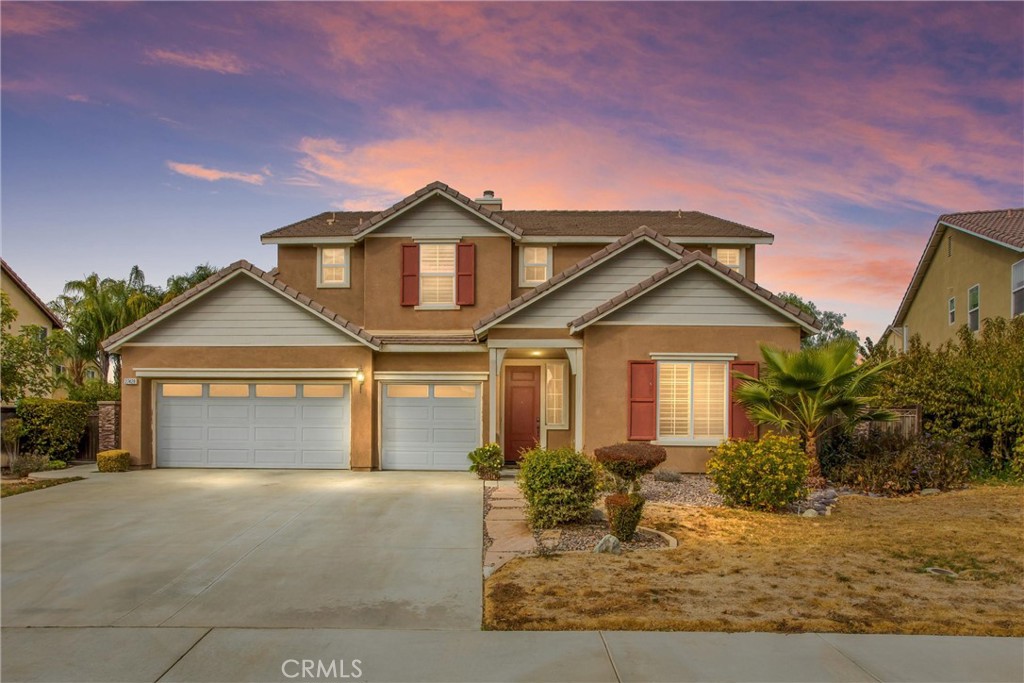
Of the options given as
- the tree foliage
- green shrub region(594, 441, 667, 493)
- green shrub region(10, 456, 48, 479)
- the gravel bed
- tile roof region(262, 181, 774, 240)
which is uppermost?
tile roof region(262, 181, 774, 240)

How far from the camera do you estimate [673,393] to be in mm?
14625

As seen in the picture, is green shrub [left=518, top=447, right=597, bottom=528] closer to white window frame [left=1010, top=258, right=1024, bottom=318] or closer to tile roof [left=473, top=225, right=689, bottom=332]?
tile roof [left=473, top=225, right=689, bottom=332]

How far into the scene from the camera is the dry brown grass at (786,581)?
588cm

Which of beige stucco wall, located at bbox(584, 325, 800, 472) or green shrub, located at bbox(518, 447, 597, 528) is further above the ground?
beige stucco wall, located at bbox(584, 325, 800, 472)

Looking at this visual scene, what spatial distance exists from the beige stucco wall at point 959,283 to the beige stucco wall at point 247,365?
18735 mm

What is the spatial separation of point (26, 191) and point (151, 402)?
348 inches

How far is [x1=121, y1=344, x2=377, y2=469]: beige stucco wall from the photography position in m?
15.9

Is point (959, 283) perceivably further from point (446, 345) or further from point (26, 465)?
point (26, 465)

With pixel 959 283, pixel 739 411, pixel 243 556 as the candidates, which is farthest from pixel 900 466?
pixel 959 283

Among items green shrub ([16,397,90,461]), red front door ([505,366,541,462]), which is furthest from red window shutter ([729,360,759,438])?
green shrub ([16,397,90,461])

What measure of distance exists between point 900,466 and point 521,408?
8.64 metres

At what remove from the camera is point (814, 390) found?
12.6m

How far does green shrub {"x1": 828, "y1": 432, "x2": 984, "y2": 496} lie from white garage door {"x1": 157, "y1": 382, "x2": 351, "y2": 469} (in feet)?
38.3

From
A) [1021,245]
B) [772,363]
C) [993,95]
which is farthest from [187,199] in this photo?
[1021,245]
